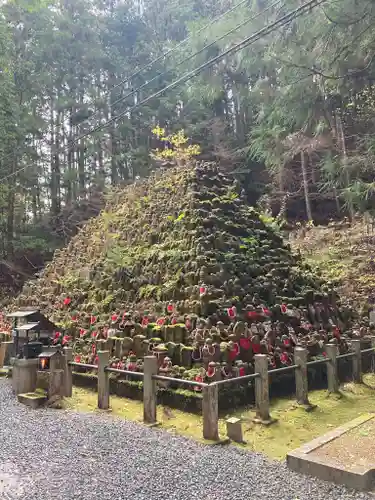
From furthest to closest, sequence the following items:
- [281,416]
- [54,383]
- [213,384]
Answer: [54,383] → [281,416] → [213,384]

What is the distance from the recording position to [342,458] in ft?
11.9

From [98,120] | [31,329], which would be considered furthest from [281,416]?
[98,120]

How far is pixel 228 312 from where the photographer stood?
22.4 ft

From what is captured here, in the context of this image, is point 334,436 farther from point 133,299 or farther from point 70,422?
point 133,299

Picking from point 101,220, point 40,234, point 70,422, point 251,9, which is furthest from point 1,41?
point 70,422

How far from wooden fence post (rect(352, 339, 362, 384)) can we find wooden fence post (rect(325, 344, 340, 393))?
2.57 ft

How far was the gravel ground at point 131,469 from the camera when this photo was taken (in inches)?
127

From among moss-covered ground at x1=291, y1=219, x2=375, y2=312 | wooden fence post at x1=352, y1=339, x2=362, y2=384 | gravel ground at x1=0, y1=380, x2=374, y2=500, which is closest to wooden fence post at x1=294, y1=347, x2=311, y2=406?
wooden fence post at x1=352, y1=339, x2=362, y2=384

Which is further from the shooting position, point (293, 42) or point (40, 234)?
point (40, 234)

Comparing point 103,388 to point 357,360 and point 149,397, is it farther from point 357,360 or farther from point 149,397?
point 357,360

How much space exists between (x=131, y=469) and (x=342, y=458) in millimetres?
1852

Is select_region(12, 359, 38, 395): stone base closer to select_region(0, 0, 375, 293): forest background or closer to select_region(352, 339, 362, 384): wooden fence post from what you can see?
select_region(352, 339, 362, 384): wooden fence post

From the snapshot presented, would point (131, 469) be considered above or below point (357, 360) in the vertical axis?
below

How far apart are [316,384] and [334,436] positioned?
2918mm
